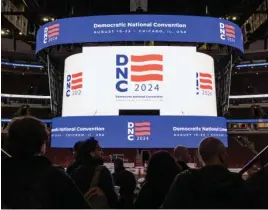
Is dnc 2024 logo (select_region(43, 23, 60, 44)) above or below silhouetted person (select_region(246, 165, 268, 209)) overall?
above

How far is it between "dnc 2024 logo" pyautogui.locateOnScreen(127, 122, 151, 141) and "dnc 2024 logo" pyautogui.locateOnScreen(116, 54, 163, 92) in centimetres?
119

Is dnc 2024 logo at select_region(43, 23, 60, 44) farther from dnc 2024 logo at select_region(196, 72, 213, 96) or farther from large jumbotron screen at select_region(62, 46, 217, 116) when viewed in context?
dnc 2024 logo at select_region(196, 72, 213, 96)

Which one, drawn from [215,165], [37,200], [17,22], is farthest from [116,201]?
[17,22]

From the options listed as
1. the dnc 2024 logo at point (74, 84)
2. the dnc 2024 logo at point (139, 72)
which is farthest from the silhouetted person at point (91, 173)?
the dnc 2024 logo at point (74, 84)

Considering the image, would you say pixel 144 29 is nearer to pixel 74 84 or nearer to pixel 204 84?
pixel 204 84

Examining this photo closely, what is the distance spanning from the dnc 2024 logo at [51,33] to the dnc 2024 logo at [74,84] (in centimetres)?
143

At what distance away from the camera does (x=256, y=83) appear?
29.9 meters

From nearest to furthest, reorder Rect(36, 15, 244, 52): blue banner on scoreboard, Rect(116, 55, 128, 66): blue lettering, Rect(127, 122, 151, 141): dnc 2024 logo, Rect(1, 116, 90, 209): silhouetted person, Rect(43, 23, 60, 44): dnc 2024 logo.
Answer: Rect(1, 116, 90, 209): silhouetted person
Rect(127, 122, 151, 141): dnc 2024 logo
Rect(36, 15, 244, 52): blue banner on scoreboard
Rect(116, 55, 128, 66): blue lettering
Rect(43, 23, 60, 44): dnc 2024 logo

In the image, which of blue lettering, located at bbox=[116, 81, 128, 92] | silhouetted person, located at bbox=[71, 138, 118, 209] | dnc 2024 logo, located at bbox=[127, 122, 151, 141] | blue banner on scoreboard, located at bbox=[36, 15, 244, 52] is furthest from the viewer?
blue lettering, located at bbox=[116, 81, 128, 92]

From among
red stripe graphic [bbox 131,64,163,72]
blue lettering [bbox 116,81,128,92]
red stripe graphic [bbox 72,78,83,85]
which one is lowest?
blue lettering [bbox 116,81,128,92]

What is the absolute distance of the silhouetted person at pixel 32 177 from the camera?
72.4 inches

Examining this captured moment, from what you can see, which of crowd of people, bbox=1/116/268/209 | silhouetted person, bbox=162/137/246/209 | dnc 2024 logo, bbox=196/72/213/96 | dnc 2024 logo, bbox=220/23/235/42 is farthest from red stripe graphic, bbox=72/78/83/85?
silhouetted person, bbox=162/137/246/209

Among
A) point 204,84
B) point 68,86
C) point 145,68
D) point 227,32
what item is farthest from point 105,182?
point 68,86

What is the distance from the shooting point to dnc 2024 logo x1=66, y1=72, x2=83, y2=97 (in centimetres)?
1412
